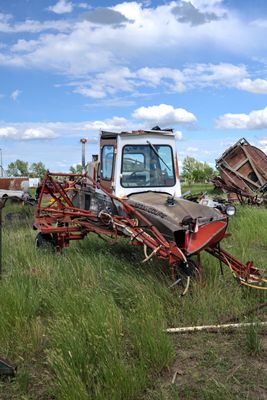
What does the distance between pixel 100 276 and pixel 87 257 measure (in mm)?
1063

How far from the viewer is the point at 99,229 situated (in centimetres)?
824

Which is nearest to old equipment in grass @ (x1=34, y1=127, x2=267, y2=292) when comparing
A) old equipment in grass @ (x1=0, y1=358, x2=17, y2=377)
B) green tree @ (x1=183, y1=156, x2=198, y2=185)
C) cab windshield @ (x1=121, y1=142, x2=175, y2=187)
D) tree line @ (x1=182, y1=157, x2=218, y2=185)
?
cab windshield @ (x1=121, y1=142, x2=175, y2=187)

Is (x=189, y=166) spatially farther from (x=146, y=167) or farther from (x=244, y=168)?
(x=146, y=167)

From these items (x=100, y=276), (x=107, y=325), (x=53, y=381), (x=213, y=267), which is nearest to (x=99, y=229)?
(x=100, y=276)

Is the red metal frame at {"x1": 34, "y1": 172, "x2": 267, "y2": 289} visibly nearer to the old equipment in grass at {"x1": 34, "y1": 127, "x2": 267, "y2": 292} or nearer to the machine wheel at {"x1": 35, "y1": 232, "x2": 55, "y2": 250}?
the old equipment in grass at {"x1": 34, "y1": 127, "x2": 267, "y2": 292}

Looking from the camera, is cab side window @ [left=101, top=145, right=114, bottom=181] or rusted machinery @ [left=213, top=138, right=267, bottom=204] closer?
cab side window @ [left=101, top=145, right=114, bottom=181]

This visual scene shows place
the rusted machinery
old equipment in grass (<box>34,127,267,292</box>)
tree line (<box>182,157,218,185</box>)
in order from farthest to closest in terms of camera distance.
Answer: tree line (<box>182,157,218,185</box>), the rusted machinery, old equipment in grass (<box>34,127,267,292</box>)

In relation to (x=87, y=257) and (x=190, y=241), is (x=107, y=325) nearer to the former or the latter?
(x=190, y=241)

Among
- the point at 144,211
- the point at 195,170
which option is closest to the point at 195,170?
the point at 195,170

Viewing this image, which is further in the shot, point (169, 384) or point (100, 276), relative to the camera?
point (100, 276)

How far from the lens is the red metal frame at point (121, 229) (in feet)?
20.7

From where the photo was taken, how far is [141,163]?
864 centimetres

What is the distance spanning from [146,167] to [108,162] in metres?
0.75

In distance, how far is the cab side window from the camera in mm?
8802
